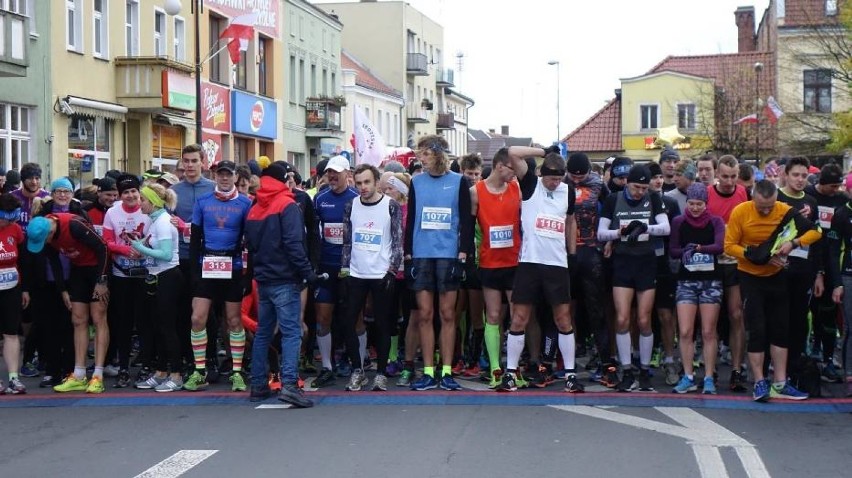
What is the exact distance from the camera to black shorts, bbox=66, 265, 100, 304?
1163 cm

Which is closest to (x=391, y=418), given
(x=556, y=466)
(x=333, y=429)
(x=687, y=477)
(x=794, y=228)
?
(x=333, y=429)

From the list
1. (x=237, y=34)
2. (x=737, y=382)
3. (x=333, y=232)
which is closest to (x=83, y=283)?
(x=333, y=232)

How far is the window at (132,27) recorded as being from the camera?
1274 inches

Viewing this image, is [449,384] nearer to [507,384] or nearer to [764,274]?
[507,384]

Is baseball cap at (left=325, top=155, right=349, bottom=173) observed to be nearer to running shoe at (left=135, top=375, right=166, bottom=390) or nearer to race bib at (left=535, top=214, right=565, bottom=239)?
race bib at (left=535, top=214, right=565, bottom=239)

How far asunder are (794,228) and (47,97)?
20680 mm

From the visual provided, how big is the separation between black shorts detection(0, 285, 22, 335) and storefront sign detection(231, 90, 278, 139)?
29919 millimetres

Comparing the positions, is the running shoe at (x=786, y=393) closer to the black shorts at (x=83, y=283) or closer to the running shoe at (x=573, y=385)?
the running shoe at (x=573, y=385)

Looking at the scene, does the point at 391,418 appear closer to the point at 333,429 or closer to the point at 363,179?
the point at 333,429

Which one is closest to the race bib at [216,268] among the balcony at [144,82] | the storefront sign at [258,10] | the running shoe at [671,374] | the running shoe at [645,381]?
the running shoe at [645,381]

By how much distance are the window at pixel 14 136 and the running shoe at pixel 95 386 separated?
15.1m

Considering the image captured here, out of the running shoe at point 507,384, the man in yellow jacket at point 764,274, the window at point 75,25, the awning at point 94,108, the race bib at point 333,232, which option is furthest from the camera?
the window at point 75,25

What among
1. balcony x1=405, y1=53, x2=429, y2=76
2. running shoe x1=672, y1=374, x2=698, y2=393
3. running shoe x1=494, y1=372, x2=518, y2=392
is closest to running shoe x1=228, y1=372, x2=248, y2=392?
running shoe x1=494, y1=372, x2=518, y2=392

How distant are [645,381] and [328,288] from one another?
3.07 m
